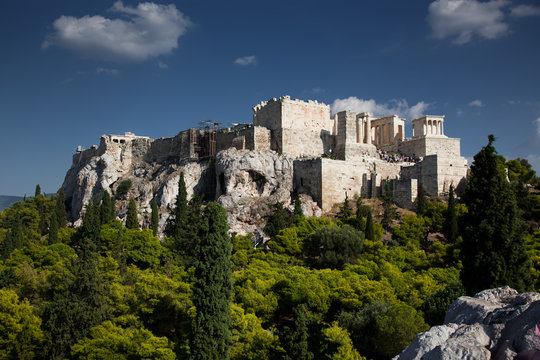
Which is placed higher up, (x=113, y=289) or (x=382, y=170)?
(x=382, y=170)

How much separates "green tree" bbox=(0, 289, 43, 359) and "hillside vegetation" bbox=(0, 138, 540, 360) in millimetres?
73

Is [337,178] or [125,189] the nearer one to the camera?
[337,178]

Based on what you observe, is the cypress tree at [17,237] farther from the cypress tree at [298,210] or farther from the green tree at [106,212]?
the cypress tree at [298,210]

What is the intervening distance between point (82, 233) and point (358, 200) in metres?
24.8

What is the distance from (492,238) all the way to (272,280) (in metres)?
14.3

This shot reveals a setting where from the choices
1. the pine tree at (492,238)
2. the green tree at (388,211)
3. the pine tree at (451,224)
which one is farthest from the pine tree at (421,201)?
the pine tree at (492,238)

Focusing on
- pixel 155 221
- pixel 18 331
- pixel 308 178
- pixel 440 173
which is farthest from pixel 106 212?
pixel 440 173

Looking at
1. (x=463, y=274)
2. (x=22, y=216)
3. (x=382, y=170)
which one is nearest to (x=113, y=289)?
(x=463, y=274)

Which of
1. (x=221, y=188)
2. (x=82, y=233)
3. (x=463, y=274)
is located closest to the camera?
(x=463, y=274)

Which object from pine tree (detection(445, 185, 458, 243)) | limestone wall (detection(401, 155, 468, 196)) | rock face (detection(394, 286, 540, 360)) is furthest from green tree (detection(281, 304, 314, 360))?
limestone wall (detection(401, 155, 468, 196))

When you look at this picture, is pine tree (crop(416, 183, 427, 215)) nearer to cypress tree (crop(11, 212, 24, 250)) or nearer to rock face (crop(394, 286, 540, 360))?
rock face (crop(394, 286, 540, 360))

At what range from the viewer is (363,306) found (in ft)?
90.6

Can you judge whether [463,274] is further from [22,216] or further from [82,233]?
[22,216]

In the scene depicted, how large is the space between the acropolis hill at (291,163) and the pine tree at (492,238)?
83.3 ft
